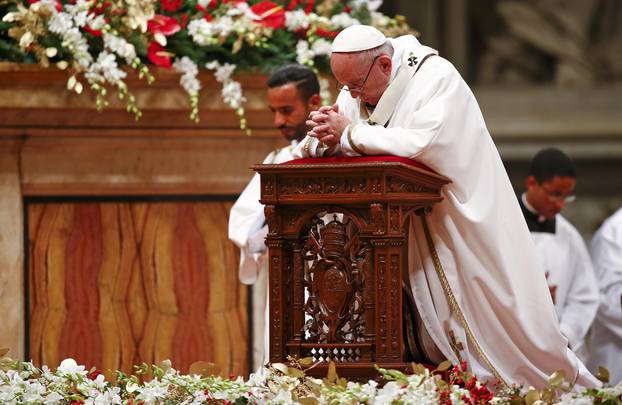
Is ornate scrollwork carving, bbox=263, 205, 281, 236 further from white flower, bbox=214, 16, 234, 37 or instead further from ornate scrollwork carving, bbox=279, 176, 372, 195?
white flower, bbox=214, 16, 234, 37

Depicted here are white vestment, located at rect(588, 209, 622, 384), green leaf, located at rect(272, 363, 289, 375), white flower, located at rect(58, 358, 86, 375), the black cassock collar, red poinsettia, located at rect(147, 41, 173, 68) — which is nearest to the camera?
green leaf, located at rect(272, 363, 289, 375)

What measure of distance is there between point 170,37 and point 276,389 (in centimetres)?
281

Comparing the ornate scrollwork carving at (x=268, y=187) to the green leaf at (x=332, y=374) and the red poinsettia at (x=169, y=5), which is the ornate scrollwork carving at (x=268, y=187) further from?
the red poinsettia at (x=169, y=5)

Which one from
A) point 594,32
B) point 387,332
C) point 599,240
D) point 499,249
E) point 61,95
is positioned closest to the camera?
point 387,332

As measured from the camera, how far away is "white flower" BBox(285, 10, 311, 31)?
7.18 meters

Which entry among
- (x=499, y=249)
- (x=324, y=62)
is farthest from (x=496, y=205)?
(x=324, y=62)

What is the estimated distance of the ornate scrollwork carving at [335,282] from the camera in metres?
5.03

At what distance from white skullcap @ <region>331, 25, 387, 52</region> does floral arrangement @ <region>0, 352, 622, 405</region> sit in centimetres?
115

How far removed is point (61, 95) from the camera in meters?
6.98

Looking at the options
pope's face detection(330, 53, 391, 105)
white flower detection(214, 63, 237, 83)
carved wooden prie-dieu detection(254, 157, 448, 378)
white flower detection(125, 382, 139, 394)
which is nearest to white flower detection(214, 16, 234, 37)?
white flower detection(214, 63, 237, 83)

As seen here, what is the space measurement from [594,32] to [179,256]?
5515 mm

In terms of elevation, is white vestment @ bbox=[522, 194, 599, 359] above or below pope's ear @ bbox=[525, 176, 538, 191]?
below

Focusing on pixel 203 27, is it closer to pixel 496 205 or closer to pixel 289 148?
pixel 289 148

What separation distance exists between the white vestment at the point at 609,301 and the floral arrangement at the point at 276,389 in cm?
320
